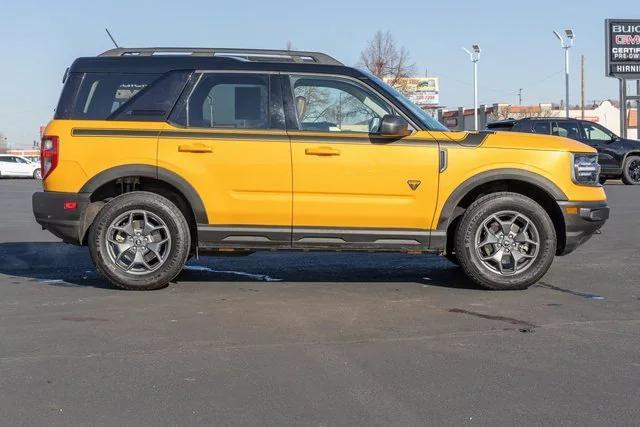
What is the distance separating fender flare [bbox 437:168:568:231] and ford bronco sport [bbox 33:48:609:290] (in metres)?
0.01

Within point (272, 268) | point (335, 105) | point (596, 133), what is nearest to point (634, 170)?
point (596, 133)

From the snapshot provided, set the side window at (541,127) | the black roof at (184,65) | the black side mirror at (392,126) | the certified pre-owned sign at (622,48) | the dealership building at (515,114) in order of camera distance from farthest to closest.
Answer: the dealership building at (515,114)
the certified pre-owned sign at (622,48)
the side window at (541,127)
the black roof at (184,65)
the black side mirror at (392,126)

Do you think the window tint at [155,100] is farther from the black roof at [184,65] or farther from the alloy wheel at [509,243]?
the alloy wheel at [509,243]

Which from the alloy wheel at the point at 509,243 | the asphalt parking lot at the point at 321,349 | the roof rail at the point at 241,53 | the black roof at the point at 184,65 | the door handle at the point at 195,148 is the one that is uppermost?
the roof rail at the point at 241,53

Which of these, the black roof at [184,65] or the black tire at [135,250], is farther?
the black roof at [184,65]

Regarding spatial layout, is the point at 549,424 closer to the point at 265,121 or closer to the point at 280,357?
the point at 280,357

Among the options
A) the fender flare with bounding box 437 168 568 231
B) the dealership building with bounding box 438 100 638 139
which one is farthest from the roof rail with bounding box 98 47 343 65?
the dealership building with bounding box 438 100 638 139

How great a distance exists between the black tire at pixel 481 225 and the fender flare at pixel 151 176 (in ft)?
7.47

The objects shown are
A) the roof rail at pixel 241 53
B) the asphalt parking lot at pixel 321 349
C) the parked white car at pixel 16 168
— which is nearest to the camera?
the asphalt parking lot at pixel 321 349

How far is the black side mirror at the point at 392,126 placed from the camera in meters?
6.53

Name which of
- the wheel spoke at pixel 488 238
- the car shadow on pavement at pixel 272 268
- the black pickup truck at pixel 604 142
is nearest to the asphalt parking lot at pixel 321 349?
the car shadow on pavement at pixel 272 268

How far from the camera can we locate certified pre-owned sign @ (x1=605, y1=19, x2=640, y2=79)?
104 ft

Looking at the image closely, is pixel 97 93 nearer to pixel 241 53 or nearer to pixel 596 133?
pixel 241 53

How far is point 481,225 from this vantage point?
681 centimetres
